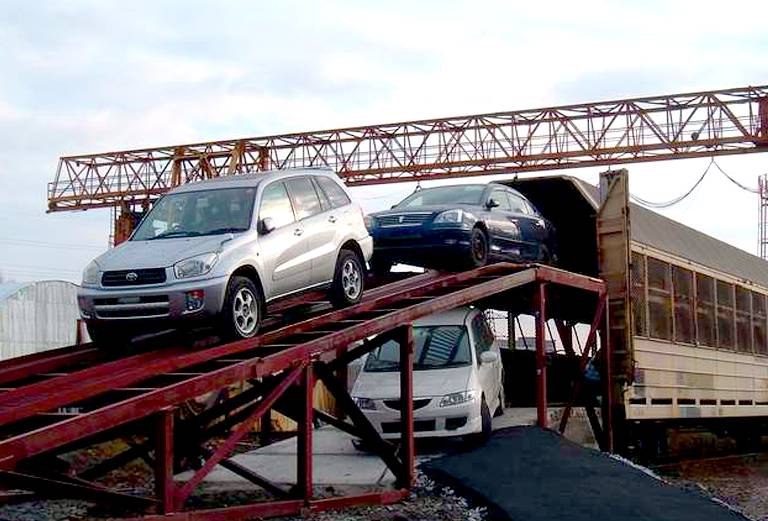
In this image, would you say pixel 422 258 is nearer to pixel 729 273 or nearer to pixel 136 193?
pixel 729 273

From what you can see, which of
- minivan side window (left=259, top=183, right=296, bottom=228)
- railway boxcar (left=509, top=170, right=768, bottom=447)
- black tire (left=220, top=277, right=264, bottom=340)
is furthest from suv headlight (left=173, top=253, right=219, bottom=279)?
railway boxcar (left=509, top=170, right=768, bottom=447)

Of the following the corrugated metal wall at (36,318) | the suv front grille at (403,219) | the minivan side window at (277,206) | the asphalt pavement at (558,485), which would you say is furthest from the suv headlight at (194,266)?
the corrugated metal wall at (36,318)

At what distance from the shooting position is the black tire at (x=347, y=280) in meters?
11.1

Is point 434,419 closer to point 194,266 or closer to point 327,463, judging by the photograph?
point 327,463

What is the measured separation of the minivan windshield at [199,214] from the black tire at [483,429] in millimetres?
4012

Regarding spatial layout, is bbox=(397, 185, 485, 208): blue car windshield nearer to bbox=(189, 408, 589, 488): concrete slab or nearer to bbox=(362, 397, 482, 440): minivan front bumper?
bbox=(189, 408, 589, 488): concrete slab

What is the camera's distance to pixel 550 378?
17.7 metres

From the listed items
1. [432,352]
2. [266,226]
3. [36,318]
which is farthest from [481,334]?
[36,318]

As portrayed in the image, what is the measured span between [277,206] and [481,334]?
4235 mm

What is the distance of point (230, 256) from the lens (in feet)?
29.9

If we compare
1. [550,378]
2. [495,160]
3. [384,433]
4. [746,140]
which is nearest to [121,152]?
[495,160]

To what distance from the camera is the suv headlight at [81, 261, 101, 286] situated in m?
9.24

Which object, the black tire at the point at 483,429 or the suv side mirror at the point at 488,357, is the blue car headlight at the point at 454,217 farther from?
the black tire at the point at 483,429

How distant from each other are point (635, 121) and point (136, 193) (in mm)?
22592
